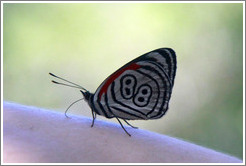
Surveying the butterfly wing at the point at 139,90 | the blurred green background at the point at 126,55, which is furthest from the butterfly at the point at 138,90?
the blurred green background at the point at 126,55

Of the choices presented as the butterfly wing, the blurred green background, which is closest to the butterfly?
the butterfly wing

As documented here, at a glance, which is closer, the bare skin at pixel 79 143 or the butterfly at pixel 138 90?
the bare skin at pixel 79 143

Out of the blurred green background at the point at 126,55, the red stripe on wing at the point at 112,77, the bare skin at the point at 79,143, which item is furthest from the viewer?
the blurred green background at the point at 126,55

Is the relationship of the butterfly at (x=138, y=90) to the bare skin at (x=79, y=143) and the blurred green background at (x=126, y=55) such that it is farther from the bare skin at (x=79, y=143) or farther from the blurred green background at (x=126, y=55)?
the blurred green background at (x=126, y=55)

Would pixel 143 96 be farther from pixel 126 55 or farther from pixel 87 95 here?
pixel 126 55

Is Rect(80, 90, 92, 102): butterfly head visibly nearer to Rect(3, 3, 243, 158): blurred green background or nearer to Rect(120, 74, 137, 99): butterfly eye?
Rect(120, 74, 137, 99): butterfly eye

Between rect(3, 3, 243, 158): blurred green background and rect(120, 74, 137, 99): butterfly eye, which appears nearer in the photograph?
rect(120, 74, 137, 99): butterfly eye
